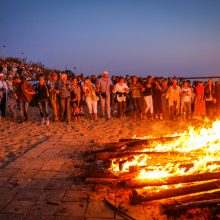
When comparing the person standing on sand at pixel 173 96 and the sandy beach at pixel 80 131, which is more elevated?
the person standing on sand at pixel 173 96

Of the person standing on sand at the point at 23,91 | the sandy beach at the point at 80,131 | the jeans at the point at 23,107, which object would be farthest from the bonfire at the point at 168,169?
the jeans at the point at 23,107

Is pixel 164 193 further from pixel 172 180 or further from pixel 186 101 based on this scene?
pixel 186 101

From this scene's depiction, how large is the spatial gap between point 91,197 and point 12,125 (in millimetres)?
8106

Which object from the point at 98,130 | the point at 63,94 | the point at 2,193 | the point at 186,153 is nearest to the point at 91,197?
the point at 2,193

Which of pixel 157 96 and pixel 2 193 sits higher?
pixel 157 96

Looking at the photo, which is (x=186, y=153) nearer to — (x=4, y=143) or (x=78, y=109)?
(x=4, y=143)

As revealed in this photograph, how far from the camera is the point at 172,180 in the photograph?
4.68 meters

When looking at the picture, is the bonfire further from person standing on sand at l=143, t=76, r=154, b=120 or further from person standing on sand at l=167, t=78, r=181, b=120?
person standing on sand at l=143, t=76, r=154, b=120

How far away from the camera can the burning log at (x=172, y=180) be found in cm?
464

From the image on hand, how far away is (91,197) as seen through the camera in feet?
15.2

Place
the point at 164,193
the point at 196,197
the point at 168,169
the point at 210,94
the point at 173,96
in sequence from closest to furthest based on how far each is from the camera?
1. the point at 196,197
2. the point at 164,193
3. the point at 168,169
4. the point at 173,96
5. the point at 210,94

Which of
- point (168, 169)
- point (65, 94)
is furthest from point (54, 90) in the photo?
point (168, 169)

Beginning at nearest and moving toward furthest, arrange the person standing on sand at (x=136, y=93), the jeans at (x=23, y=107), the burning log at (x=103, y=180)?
the burning log at (x=103, y=180) < the jeans at (x=23, y=107) < the person standing on sand at (x=136, y=93)

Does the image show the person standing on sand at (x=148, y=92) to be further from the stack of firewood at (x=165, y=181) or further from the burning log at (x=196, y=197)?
the burning log at (x=196, y=197)
